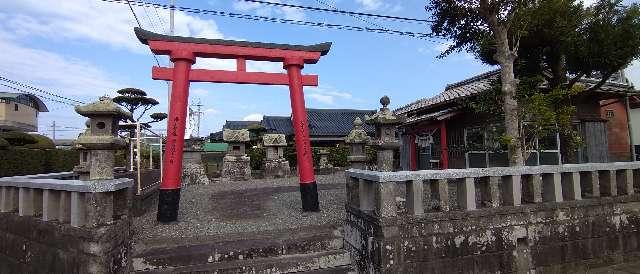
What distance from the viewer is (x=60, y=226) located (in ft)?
15.9

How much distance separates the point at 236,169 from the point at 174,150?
31.6 ft

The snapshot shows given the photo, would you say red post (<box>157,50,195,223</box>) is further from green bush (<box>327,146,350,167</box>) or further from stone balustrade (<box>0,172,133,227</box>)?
green bush (<box>327,146,350,167</box>)

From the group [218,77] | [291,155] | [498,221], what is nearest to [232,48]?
[218,77]

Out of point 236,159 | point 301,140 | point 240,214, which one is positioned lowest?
point 240,214

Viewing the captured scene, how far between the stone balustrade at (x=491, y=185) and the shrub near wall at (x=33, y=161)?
15.2 metres

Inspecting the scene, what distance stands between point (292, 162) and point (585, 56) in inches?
620

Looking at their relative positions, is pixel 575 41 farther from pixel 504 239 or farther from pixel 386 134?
pixel 504 239

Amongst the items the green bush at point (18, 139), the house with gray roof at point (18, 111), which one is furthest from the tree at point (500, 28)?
the house with gray roof at point (18, 111)

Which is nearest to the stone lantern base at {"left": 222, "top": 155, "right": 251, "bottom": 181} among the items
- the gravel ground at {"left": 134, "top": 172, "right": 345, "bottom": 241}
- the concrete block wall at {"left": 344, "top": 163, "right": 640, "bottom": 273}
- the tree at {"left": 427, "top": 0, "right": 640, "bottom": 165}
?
the gravel ground at {"left": 134, "top": 172, "right": 345, "bottom": 241}

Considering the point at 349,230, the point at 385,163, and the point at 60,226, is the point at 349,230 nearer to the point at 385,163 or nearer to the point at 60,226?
the point at 385,163

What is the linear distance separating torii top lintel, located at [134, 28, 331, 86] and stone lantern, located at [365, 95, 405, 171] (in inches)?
71.5

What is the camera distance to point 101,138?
592cm

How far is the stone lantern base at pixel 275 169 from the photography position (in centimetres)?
1730

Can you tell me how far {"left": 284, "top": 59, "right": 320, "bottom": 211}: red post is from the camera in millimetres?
7992
